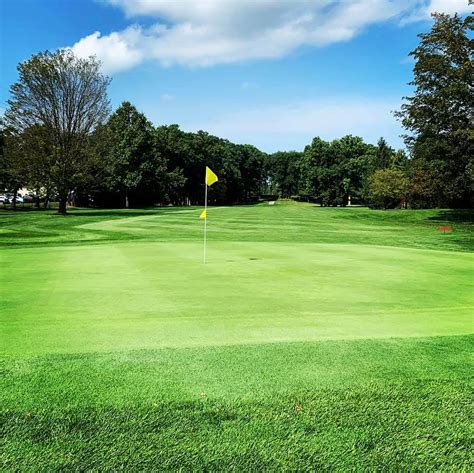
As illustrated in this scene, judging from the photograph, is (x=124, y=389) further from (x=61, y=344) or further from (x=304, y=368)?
(x=304, y=368)

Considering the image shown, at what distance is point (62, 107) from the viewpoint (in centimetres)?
4325

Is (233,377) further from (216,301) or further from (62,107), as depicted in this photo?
(62,107)

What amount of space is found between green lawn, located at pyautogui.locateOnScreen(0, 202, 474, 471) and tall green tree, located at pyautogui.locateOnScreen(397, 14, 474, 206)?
111 ft

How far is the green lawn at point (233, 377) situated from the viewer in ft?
10.3

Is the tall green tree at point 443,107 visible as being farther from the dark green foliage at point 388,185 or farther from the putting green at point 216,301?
the putting green at point 216,301

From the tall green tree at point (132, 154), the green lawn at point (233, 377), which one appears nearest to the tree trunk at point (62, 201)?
the tall green tree at point (132, 154)

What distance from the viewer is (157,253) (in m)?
13.4

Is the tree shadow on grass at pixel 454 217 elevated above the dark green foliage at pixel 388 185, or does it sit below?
below

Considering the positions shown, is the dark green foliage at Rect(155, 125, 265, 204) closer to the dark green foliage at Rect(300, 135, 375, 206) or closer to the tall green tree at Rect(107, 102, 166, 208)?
the tall green tree at Rect(107, 102, 166, 208)

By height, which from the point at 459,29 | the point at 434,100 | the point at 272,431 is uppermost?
the point at 459,29

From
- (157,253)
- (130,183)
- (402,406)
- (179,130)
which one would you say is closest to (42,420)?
(402,406)

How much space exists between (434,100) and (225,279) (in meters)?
36.3

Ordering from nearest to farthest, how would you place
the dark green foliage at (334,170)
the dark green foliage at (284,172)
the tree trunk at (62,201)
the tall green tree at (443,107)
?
the tall green tree at (443,107) < the tree trunk at (62,201) < the dark green foliage at (334,170) < the dark green foliage at (284,172)

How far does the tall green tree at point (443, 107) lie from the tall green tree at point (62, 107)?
29552mm
